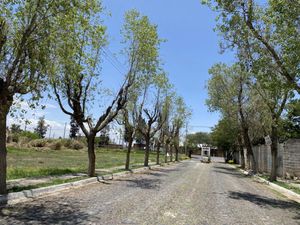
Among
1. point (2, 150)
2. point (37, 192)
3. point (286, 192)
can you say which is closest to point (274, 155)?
point (286, 192)

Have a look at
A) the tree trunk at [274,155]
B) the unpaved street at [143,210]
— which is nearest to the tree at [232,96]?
the tree trunk at [274,155]

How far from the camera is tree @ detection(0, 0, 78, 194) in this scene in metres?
10.7

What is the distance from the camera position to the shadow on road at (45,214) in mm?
8384

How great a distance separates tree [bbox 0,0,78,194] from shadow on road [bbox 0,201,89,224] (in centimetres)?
156

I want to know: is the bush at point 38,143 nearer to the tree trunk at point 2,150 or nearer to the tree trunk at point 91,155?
the tree trunk at point 91,155

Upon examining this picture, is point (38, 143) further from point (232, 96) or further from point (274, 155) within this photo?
point (274, 155)

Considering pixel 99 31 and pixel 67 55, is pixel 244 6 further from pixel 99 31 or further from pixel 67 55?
pixel 67 55

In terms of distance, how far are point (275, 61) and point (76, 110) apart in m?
9.95

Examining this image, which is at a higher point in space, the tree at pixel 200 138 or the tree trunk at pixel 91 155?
the tree at pixel 200 138

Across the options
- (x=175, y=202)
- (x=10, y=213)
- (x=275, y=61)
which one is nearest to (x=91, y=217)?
(x=10, y=213)

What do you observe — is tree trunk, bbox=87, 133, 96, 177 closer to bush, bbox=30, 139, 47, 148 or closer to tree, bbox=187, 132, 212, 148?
bush, bbox=30, 139, 47, 148

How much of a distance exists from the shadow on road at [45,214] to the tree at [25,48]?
1559 millimetres

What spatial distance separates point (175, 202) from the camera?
12.0 metres

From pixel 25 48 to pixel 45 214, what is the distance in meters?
4.84
